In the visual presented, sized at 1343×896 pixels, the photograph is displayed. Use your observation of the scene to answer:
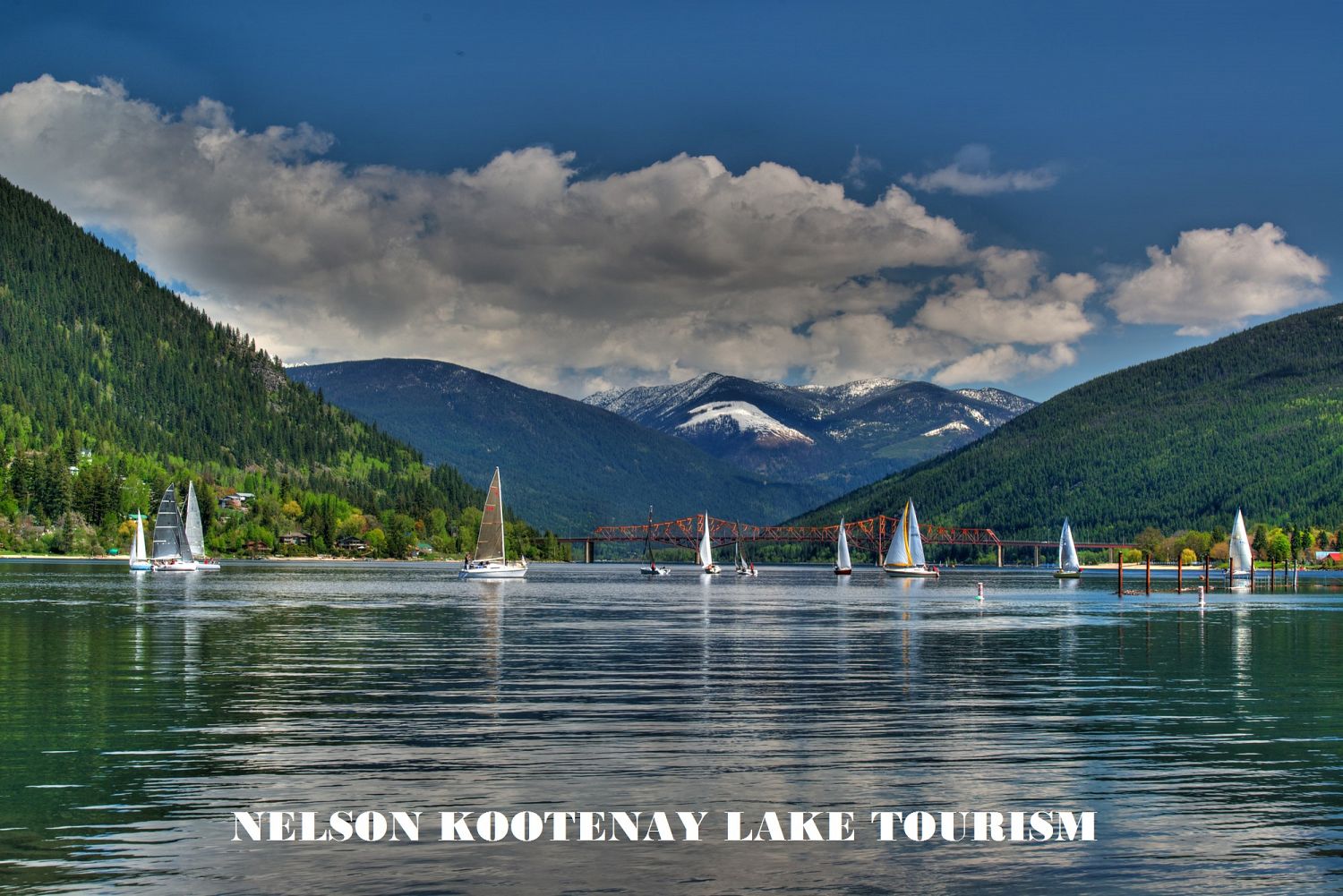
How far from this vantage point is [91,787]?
97.7 ft

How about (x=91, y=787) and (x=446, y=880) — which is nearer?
(x=446, y=880)

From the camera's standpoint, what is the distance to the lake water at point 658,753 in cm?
2388

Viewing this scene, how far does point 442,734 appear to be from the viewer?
38250 millimetres

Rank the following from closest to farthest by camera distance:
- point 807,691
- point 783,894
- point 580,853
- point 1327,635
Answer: point 783,894 → point 580,853 → point 807,691 → point 1327,635

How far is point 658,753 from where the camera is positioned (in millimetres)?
35188

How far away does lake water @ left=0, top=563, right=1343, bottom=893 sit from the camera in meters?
23.9

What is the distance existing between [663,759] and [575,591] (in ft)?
464

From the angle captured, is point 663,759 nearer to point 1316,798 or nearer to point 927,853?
point 927,853

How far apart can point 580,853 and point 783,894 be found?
427 cm

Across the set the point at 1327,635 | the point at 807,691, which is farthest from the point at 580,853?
the point at 1327,635

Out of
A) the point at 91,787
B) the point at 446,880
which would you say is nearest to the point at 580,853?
the point at 446,880

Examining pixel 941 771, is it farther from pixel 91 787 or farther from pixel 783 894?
pixel 91 787

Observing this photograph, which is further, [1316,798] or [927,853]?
[1316,798]

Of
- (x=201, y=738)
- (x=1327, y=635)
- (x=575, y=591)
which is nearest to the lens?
(x=201, y=738)
